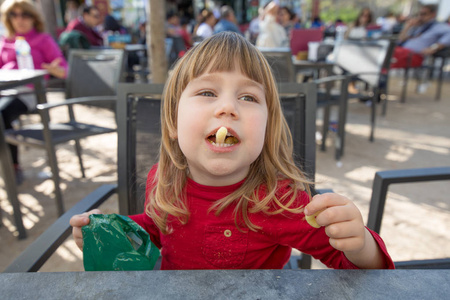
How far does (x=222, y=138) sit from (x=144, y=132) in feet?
2.35

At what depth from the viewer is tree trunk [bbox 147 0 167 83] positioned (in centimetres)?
332

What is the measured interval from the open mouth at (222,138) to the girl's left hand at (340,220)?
0.23 meters

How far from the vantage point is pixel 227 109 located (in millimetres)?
777

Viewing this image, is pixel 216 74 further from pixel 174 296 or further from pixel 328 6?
pixel 328 6

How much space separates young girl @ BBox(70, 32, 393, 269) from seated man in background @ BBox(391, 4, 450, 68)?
589cm

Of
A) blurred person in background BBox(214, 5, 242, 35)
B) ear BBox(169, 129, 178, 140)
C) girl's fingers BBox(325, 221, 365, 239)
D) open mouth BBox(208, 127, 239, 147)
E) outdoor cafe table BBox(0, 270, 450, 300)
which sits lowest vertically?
outdoor cafe table BBox(0, 270, 450, 300)

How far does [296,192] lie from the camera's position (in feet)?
3.00

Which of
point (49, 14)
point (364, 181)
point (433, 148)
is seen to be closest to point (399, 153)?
point (433, 148)

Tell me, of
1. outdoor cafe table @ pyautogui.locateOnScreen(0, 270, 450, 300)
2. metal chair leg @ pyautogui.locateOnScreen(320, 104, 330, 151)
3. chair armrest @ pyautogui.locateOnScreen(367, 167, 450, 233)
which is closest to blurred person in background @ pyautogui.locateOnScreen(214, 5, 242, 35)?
metal chair leg @ pyautogui.locateOnScreen(320, 104, 330, 151)

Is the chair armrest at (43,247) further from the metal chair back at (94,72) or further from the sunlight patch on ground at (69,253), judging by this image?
the metal chair back at (94,72)

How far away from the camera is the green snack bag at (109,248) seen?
75 cm

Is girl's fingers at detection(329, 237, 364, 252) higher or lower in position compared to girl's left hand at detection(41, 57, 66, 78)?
lower

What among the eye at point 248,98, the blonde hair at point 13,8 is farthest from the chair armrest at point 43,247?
the blonde hair at point 13,8

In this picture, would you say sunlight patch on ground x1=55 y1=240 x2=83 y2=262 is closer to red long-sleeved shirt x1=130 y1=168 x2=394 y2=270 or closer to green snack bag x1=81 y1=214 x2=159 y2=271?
red long-sleeved shirt x1=130 y1=168 x2=394 y2=270
